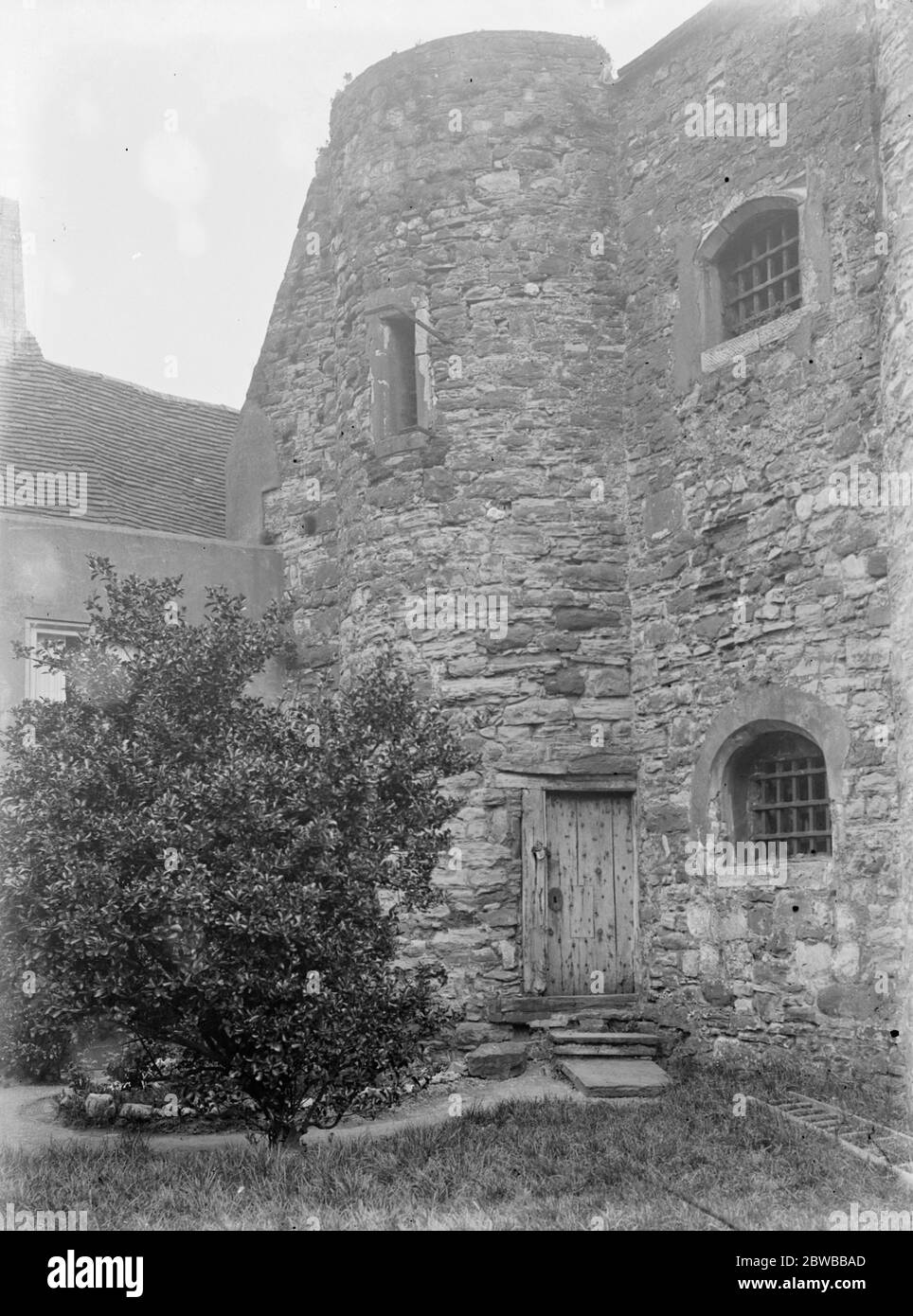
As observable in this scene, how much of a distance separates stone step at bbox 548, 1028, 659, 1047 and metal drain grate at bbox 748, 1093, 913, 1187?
183cm

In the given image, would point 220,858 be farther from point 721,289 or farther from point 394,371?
point 721,289

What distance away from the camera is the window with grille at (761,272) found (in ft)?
34.5

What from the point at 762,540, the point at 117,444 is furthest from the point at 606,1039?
the point at 117,444

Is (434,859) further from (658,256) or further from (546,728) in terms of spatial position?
(658,256)

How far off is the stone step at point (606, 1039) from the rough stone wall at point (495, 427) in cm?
64

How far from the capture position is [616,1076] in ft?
32.4

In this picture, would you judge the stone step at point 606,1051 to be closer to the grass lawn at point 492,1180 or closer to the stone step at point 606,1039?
the stone step at point 606,1039

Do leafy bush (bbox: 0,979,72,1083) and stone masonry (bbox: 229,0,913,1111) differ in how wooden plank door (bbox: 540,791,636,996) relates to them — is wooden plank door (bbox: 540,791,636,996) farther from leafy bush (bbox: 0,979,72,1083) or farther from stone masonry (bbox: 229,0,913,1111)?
leafy bush (bbox: 0,979,72,1083)

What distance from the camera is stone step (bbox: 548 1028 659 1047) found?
1072 cm

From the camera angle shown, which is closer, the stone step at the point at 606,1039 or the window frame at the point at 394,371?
the stone step at the point at 606,1039

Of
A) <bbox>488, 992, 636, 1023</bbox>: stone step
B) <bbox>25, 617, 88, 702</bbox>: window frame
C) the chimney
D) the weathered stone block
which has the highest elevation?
the chimney

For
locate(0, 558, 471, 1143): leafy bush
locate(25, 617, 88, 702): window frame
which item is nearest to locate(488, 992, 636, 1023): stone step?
locate(0, 558, 471, 1143): leafy bush

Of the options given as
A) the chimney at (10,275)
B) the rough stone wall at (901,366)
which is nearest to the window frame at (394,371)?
the rough stone wall at (901,366)

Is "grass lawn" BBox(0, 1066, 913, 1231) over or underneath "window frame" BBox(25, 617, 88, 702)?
underneath
